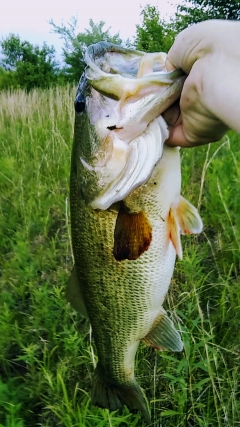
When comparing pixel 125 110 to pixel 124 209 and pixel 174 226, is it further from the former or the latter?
pixel 174 226

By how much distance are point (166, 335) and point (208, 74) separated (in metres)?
0.99

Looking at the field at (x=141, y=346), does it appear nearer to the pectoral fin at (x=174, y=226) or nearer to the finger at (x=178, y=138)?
the pectoral fin at (x=174, y=226)

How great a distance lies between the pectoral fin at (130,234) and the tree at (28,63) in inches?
965

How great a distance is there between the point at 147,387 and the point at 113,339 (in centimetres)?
49

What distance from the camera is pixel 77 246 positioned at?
1.73 metres

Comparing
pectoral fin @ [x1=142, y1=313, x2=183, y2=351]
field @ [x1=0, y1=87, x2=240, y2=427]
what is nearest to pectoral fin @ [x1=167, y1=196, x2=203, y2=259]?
pectoral fin @ [x1=142, y1=313, x2=183, y2=351]

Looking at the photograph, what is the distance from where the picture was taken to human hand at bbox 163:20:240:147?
1209 millimetres

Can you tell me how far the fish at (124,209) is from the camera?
4.61 feet

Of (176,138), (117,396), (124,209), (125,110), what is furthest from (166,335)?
(125,110)

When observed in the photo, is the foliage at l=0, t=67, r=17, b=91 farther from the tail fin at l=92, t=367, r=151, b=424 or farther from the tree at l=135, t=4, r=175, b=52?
the tail fin at l=92, t=367, r=151, b=424

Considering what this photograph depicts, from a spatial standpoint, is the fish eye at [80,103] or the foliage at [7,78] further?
the foliage at [7,78]

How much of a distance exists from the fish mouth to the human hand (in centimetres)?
6

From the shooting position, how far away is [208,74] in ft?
4.20

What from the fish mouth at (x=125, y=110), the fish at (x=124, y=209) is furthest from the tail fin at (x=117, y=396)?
the fish mouth at (x=125, y=110)
